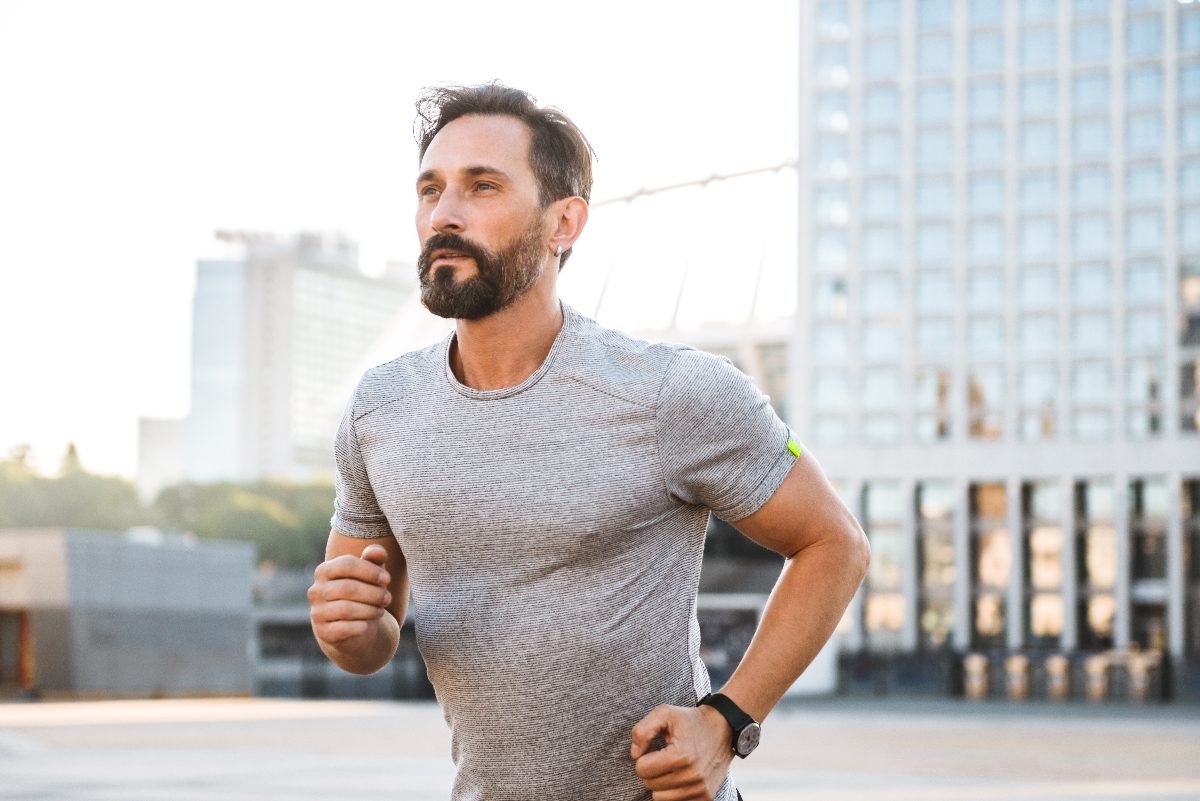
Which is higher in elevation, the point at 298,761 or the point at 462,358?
the point at 462,358

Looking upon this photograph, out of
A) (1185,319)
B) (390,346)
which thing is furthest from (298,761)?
(390,346)

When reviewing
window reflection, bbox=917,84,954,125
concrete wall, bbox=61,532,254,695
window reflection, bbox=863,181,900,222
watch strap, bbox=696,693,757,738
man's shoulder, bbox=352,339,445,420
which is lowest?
concrete wall, bbox=61,532,254,695

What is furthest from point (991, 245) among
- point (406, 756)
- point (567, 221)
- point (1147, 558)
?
point (567, 221)

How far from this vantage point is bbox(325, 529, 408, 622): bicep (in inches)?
108

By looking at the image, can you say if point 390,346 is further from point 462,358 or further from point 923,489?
point 462,358

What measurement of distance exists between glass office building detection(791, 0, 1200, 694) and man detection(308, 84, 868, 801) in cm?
6399

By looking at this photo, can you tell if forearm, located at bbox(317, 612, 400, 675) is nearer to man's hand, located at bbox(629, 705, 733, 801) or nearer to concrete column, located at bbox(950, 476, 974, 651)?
man's hand, located at bbox(629, 705, 733, 801)

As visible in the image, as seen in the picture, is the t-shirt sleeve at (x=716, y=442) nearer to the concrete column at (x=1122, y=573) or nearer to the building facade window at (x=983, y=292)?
the concrete column at (x=1122, y=573)

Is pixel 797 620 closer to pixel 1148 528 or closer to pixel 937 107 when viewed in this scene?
pixel 937 107

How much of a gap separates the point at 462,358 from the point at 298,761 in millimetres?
14871

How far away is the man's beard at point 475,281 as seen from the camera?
8.16 feet

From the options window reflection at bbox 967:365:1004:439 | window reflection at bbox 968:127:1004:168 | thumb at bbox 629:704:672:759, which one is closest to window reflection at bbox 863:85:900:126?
window reflection at bbox 968:127:1004:168

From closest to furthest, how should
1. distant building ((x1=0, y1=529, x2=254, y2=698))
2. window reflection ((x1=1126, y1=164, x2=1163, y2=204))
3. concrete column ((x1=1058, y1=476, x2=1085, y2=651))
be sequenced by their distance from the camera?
distant building ((x1=0, y1=529, x2=254, y2=698))
window reflection ((x1=1126, y1=164, x2=1163, y2=204))
concrete column ((x1=1058, y1=476, x2=1085, y2=651))

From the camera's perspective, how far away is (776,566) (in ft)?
245
